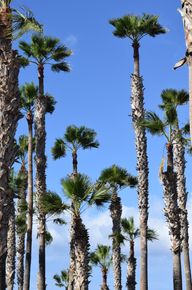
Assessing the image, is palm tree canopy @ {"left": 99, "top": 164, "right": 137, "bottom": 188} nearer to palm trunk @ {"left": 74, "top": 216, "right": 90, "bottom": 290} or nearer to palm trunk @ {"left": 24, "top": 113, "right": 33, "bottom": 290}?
palm trunk @ {"left": 24, "top": 113, "right": 33, "bottom": 290}

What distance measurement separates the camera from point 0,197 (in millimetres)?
12922

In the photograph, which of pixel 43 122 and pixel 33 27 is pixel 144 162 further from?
pixel 33 27

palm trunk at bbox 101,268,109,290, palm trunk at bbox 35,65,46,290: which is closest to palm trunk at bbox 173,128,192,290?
palm trunk at bbox 35,65,46,290

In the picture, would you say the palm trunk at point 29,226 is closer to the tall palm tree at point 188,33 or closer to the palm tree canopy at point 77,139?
the palm tree canopy at point 77,139

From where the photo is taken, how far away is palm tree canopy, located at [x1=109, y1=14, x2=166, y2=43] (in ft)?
90.7

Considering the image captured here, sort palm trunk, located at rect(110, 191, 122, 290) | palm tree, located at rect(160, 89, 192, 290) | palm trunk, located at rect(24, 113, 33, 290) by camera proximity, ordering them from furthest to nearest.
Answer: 1. palm trunk, located at rect(110, 191, 122, 290)
2. palm trunk, located at rect(24, 113, 33, 290)
3. palm tree, located at rect(160, 89, 192, 290)

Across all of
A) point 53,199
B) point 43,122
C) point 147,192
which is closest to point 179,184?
point 147,192

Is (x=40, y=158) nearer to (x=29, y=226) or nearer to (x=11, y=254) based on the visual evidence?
(x=29, y=226)

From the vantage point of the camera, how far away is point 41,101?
100 ft

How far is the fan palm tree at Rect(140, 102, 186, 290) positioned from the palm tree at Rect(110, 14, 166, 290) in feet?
3.71

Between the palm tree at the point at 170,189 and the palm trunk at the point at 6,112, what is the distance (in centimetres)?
1160

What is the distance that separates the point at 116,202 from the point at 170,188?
9.54 metres

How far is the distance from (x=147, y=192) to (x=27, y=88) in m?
12.2

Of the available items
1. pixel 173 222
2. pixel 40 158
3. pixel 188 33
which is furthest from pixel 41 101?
pixel 188 33
